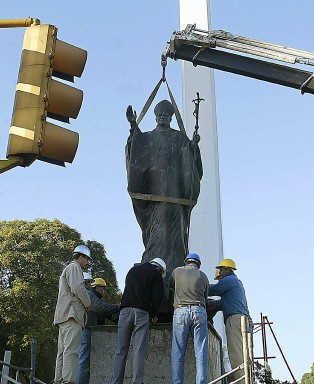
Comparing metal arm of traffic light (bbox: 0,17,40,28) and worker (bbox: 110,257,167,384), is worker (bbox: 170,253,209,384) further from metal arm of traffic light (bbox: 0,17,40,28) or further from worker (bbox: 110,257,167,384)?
metal arm of traffic light (bbox: 0,17,40,28)

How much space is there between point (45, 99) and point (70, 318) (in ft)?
9.07

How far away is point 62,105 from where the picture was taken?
4.90 meters

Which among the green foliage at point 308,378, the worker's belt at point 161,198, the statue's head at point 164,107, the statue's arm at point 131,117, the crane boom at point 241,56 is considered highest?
the crane boom at point 241,56

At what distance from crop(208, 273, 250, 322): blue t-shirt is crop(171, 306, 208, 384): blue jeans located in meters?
0.82

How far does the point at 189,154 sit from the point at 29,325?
17.2 meters

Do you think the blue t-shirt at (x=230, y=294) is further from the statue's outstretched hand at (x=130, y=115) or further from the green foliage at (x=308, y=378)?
Answer: the green foliage at (x=308, y=378)

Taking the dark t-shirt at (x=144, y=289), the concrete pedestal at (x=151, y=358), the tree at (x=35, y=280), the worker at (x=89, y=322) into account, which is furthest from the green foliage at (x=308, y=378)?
the dark t-shirt at (x=144, y=289)

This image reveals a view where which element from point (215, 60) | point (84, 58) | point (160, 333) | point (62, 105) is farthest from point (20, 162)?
point (215, 60)

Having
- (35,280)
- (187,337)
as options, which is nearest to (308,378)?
(35,280)

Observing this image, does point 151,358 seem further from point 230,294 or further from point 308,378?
point 308,378

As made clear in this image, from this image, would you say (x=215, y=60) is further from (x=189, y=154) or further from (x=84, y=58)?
(x=84, y=58)

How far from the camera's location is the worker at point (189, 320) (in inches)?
257

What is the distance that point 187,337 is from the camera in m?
6.69

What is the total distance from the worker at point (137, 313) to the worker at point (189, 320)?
0.68ft
